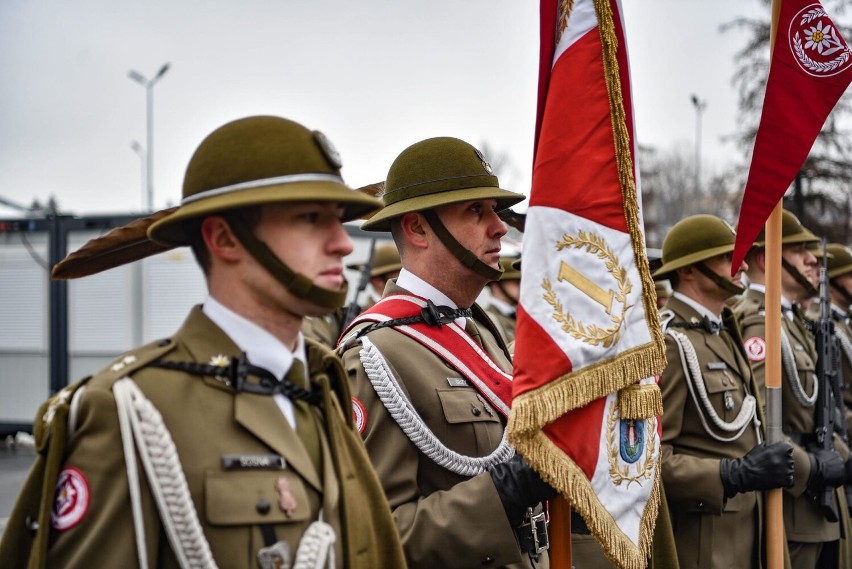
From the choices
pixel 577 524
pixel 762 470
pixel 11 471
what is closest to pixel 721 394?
pixel 762 470

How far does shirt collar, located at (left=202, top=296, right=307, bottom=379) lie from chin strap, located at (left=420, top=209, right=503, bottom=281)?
1.40 meters

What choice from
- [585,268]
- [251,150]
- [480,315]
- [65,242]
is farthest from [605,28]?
[65,242]

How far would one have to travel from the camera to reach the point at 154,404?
210cm

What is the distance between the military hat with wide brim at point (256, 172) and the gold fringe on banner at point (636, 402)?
4.58 feet

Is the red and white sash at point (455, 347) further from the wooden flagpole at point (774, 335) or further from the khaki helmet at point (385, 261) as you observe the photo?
the khaki helmet at point (385, 261)

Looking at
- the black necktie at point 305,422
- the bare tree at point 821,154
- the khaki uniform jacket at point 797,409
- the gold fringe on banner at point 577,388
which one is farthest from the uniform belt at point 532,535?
the bare tree at point 821,154

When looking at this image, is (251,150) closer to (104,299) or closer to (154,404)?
(154,404)

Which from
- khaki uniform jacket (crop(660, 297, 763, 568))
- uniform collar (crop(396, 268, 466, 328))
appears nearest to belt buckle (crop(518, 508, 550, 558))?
uniform collar (crop(396, 268, 466, 328))

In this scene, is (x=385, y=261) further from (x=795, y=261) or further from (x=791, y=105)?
(x=791, y=105)

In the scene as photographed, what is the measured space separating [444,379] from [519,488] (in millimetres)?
513

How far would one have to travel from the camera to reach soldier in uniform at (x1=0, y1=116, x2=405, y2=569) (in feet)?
6.57

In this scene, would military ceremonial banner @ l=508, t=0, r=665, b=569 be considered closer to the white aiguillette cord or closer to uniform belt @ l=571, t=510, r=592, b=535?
uniform belt @ l=571, t=510, r=592, b=535

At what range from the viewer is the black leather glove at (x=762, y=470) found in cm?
437

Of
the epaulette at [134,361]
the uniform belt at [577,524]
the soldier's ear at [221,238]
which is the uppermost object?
the soldier's ear at [221,238]
